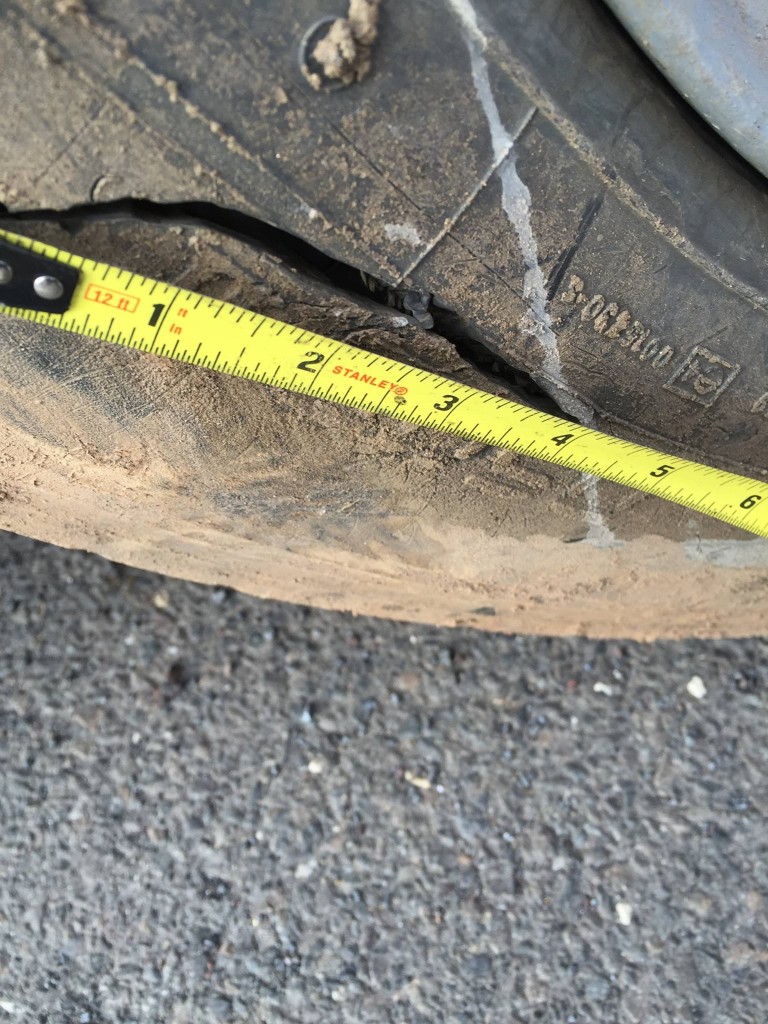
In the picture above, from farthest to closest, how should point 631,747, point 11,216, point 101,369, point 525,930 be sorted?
1. point 631,747
2. point 525,930
3. point 101,369
4. point 11,216

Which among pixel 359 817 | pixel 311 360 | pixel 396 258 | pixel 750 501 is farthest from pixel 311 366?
pixel 359 817

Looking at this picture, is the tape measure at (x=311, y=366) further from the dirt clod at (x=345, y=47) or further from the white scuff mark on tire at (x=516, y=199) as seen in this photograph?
the dirt clod at (x=345, y=47)

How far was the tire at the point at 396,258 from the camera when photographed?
2.79ft

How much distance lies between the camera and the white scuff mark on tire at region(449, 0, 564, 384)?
0.86 meters

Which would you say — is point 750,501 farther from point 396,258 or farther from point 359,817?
point 359,817

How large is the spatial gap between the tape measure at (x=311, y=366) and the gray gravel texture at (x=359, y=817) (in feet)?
2.28

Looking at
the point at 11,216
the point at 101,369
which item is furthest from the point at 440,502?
the point at 11,216

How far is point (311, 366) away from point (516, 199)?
0.93 feet

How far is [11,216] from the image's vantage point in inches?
35.6

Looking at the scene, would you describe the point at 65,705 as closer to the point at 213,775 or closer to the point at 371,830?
the point at 213,775

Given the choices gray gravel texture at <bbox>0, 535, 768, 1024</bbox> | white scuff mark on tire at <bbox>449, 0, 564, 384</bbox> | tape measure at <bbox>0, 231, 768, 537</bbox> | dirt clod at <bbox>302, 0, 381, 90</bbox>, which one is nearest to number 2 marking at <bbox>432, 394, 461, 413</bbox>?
tape measure at <bbox>0, 231, 768, 537</bbox>

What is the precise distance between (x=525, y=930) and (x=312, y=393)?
1088 millimetres

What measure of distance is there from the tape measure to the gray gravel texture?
0.69 metres

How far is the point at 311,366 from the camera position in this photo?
3.35 feet
